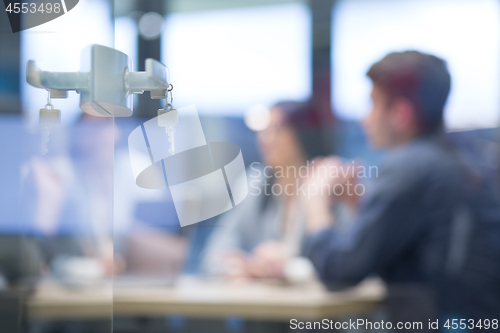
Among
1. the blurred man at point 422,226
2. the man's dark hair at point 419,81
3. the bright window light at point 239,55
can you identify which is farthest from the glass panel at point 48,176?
the man's dark hair at point 419,81

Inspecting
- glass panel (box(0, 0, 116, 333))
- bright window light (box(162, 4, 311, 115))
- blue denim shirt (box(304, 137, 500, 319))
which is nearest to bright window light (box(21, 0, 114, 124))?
glass panel (box(0, 0, 116, 333))

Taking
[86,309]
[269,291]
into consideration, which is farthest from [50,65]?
[269,291]

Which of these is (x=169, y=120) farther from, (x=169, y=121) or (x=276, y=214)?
(x=276, y=214)

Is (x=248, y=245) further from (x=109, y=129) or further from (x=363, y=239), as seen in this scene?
(x=109, y=129)

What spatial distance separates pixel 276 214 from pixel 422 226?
1.00 feet

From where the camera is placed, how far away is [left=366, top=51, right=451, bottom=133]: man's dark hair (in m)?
0.84

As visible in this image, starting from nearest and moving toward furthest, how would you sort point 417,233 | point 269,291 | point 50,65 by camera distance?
1. point 50,65
2. point 417,233
3. point 269,291

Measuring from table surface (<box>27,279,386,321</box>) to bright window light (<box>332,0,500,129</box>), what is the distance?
0.43 metres

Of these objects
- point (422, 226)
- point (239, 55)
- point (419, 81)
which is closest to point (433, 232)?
point (422, 226)

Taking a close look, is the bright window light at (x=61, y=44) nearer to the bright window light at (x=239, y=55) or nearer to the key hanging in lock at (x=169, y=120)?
the key hanging in lock at (x=169, y=120)

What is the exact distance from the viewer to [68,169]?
344 mm

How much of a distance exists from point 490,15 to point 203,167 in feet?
3.05

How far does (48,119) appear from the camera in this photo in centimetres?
30

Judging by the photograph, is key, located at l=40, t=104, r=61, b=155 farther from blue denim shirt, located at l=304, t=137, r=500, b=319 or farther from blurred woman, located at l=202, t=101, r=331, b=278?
blue denim shirt, located at l=304, t=137, r=500, b=319
